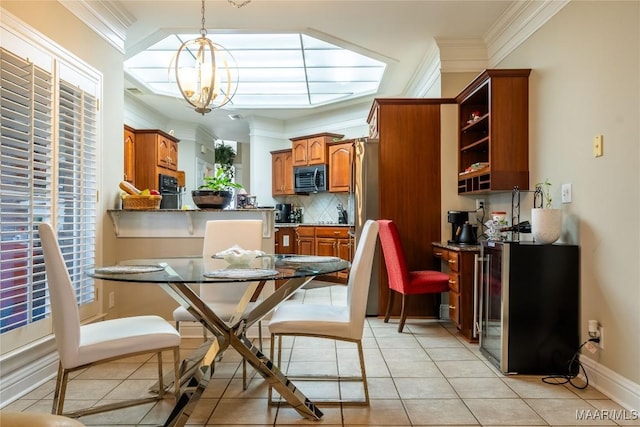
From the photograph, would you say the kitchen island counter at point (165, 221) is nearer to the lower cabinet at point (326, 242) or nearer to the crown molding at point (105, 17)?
the crown molding at point (105, 17)

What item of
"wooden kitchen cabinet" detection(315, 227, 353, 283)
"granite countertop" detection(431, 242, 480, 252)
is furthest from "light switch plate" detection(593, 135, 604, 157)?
"wooden kitchen cabinet" detection(315, 227, 353, 283)

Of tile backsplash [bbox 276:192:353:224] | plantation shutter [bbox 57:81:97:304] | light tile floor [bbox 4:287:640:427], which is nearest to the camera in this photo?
light tile floor [bbox 4:287:640:427]

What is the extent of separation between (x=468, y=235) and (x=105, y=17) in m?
3.54

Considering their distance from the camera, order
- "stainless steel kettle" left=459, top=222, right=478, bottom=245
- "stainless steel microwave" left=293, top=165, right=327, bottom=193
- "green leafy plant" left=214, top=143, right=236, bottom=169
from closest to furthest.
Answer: "stainless steel kettle" left=459, top=222, right=478, bottom=245, "stainless steel microwave" left=293, top=165, right=327, bottom=193, "green leafy plant" left=214, top=143, right=236, bottom=169

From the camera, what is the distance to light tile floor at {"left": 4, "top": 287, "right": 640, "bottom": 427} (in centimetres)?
206

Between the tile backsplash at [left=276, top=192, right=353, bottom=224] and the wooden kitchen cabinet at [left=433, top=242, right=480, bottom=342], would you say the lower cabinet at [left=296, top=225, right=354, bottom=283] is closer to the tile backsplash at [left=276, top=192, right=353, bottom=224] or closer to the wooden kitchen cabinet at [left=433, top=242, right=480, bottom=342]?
the tile backsplash at [left=276, top=192, right=353, bottom=224]

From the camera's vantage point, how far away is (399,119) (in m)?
4.15

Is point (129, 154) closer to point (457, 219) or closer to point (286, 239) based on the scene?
point (286, 239)

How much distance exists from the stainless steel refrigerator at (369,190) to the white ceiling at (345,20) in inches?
41.3

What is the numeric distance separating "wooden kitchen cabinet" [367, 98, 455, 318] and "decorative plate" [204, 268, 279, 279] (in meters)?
2.34

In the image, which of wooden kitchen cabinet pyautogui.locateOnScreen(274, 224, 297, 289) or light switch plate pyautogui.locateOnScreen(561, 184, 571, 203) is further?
wooden kitchen cabinet pyautogui.locateOnScreen(274, 224, 297, 289)

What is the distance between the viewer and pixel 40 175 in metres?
2.59

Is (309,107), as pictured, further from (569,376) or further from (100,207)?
(569,376)

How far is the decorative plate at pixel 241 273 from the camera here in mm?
1823
